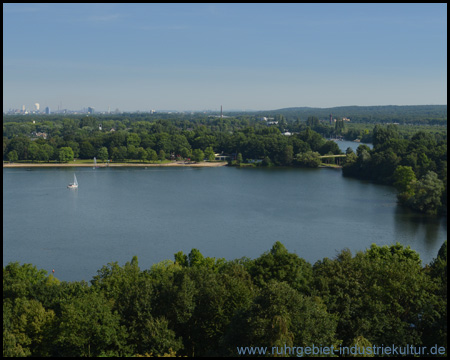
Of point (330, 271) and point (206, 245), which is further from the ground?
point (330, 271)

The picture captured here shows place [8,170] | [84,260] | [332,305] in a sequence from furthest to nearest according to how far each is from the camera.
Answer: [8,170] < [84,260] < [332,305]

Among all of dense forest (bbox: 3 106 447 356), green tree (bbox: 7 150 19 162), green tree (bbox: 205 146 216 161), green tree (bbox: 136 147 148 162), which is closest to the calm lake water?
dense forest (bbox: 3 106 447 356)

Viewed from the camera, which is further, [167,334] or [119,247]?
[119,247]

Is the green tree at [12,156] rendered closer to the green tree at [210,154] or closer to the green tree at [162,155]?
the green tree at [162,155]

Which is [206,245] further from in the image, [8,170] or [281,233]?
[8,170]

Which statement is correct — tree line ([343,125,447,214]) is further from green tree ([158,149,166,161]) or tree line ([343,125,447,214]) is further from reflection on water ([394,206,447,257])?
green tree ([158,149,166,161])

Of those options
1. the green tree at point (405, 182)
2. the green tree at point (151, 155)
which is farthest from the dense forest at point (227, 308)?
the green tree at point (151, 155)

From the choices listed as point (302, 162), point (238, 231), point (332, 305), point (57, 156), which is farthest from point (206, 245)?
point (57, 156)
